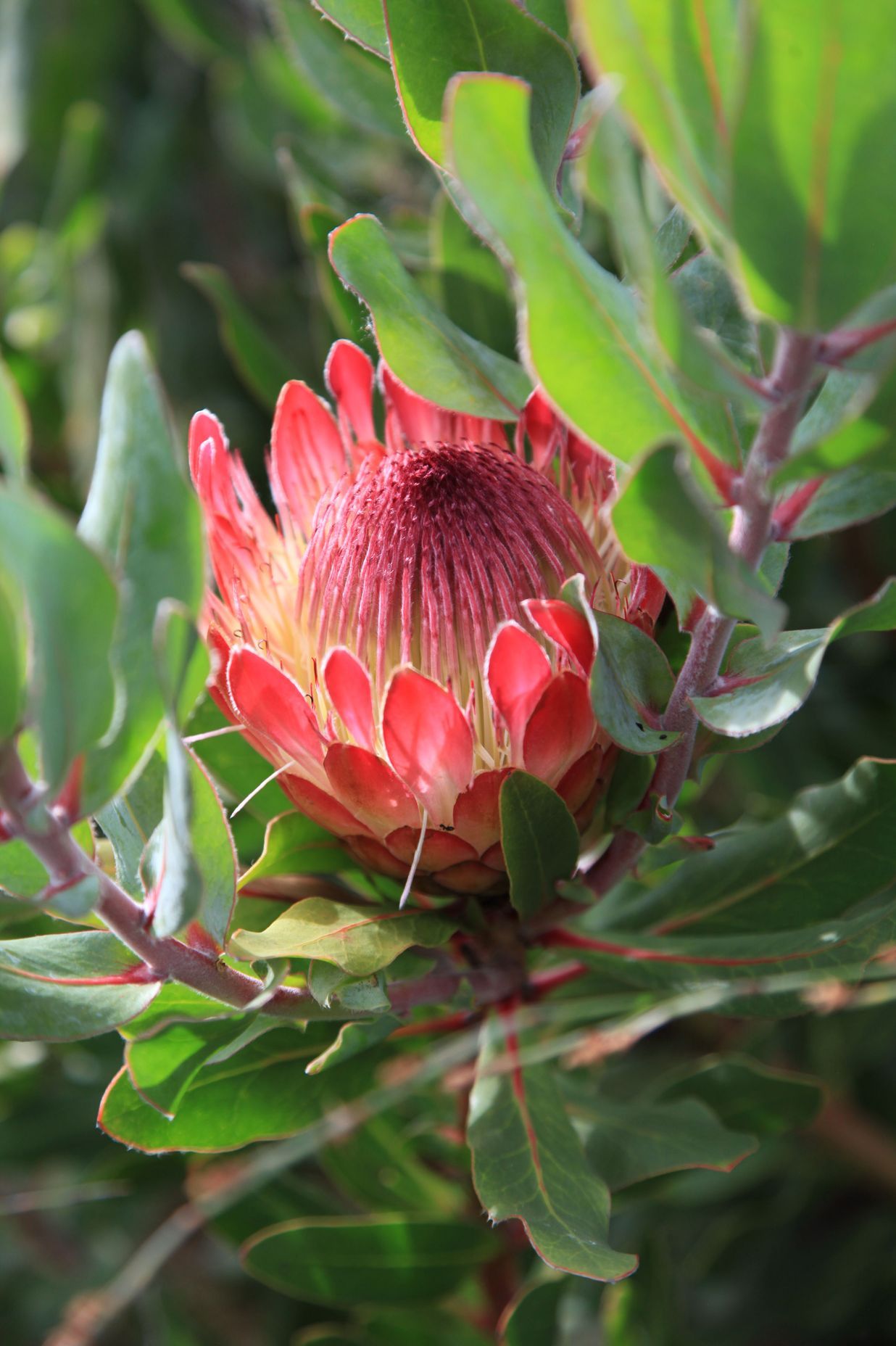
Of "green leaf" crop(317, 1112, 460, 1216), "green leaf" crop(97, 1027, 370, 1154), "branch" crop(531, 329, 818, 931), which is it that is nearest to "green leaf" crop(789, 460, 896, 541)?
"branch" crop(531, 329, 818, 931)

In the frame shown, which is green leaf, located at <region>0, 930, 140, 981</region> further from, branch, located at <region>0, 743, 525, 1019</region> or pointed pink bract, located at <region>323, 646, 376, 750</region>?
pointed pink bract, located at <region>323, 646, 376, 750</region>

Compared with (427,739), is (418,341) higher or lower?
higher

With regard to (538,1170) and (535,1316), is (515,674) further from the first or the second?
(535,1316)

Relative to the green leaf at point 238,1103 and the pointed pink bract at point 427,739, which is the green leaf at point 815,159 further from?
the green leaf at point 238,1103

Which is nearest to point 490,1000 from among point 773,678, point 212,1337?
point 773,678

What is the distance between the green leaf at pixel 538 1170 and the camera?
2.44ft

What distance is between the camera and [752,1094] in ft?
3.80

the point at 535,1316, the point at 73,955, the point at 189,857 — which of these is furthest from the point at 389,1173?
the point at 189,857

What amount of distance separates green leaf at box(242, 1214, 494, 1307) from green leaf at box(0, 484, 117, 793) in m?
0.79

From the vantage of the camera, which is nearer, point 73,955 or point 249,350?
point 73,955

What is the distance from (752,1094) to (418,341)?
79 centimetres

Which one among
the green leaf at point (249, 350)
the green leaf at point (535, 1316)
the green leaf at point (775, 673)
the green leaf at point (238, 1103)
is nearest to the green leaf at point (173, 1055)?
the green leaf at point (238, 1103)

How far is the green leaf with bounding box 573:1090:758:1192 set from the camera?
95 cm

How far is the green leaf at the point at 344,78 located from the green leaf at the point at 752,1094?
108 cm
